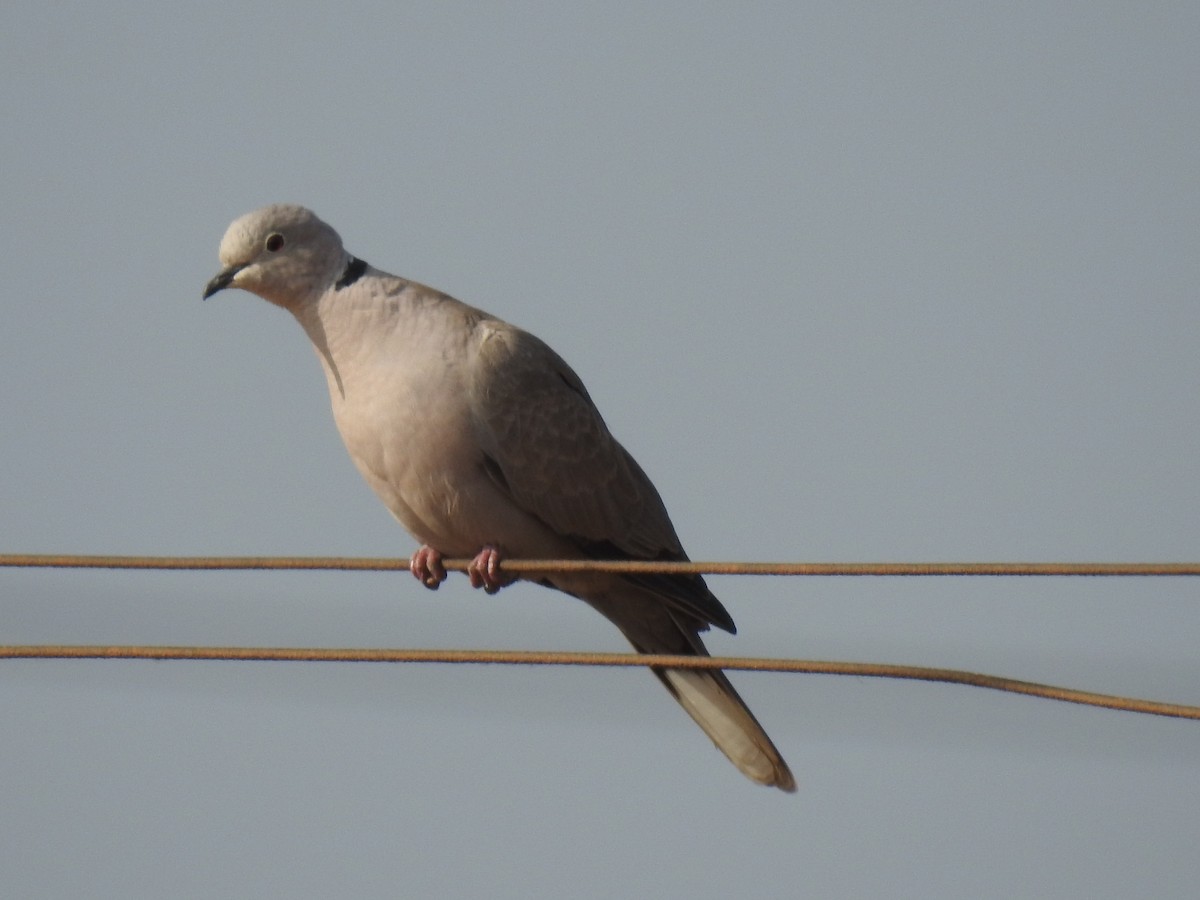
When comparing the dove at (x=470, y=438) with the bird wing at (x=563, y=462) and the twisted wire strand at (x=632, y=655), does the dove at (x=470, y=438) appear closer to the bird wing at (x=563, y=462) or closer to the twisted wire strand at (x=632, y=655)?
the bird wing at (x=563, y=462)

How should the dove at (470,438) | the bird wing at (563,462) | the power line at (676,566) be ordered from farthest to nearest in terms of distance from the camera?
the bird wing at (563,462) < the dove at (470,438) < the power line at (676,566)

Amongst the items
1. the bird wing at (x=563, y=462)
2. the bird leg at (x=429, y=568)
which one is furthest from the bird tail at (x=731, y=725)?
the bird leg at (x=429, y=568)

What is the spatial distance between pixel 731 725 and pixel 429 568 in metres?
1.06

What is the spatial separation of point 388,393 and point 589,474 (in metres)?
0.85

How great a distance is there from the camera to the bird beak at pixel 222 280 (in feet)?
19.5

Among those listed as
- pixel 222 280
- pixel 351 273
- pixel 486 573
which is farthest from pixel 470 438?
pixel 222 280

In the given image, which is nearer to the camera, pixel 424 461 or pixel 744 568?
pixel 744 568

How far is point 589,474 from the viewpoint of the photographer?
625 centimetres

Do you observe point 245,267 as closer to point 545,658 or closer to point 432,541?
point 432,541

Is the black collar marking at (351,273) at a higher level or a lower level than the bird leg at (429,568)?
higher

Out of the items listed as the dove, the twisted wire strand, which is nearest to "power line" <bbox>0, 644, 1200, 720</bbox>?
the twisted wire strand

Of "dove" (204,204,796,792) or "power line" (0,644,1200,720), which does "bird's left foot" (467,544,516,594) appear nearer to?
"dove" (204,204,796,792)

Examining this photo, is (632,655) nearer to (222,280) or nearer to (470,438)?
(470,438)

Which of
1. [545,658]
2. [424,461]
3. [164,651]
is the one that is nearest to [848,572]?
[545,658]
